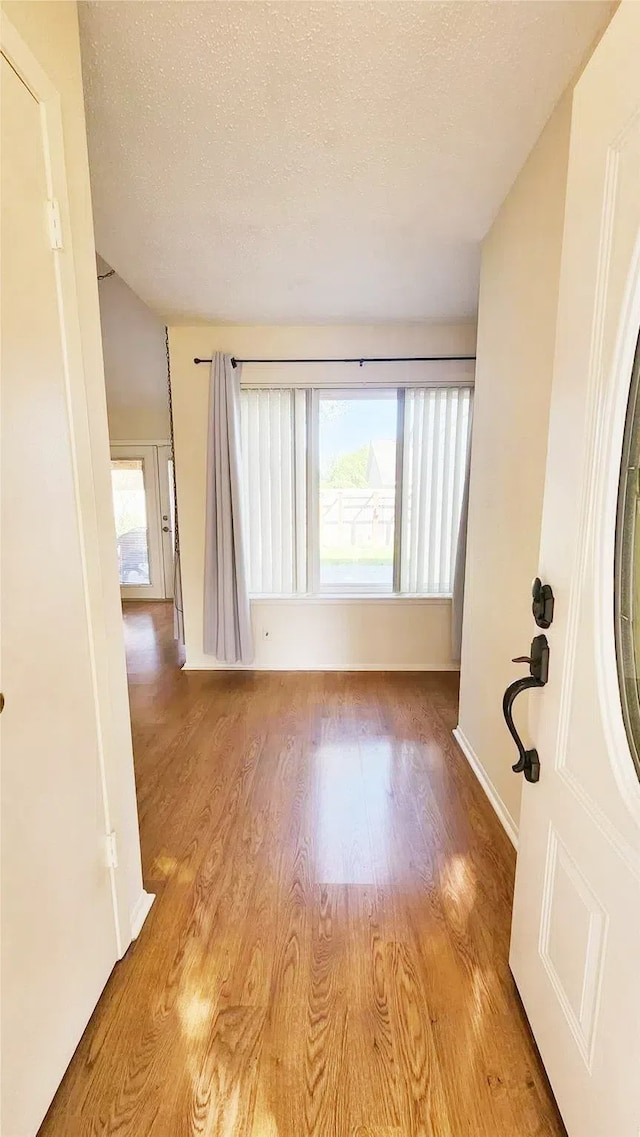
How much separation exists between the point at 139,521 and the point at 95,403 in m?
5.14

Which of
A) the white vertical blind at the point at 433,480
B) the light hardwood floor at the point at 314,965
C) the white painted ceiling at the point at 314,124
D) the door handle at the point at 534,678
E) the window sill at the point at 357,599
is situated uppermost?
the white painted ceiling at the point at 314,124

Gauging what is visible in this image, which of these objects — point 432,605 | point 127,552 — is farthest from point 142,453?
point 432,605

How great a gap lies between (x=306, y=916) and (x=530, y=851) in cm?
80

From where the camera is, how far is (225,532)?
3.30m

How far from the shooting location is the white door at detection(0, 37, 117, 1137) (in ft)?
2.87

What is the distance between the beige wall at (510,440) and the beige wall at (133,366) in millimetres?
4089

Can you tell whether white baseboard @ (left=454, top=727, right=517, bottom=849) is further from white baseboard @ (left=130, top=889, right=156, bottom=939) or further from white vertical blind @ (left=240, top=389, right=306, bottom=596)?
white vertical blind @ (left=240, top=389, right=306, bottom=596)

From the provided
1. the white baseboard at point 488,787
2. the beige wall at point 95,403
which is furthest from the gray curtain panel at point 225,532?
the beige wall at point 95,403

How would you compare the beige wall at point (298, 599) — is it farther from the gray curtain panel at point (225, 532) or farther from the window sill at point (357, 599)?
the gray curtain panel at point (225, 532)

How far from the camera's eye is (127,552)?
20.0 ft

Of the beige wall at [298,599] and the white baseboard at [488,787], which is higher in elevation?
the beige wall at [298,599]

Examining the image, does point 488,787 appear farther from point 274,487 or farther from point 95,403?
point 274,487

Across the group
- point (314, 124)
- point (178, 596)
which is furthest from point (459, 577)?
point (314, 124)

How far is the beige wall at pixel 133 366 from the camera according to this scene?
4883 mm
